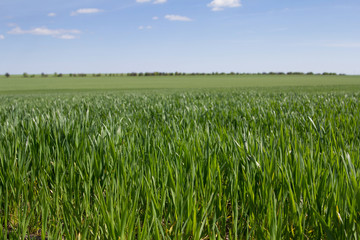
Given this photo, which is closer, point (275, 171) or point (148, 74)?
point (275, 171)

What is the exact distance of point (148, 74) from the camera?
292 feet

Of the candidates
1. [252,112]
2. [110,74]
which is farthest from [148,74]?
[252,112]

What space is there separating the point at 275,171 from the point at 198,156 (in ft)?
1.71

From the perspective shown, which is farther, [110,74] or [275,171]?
[110,74]

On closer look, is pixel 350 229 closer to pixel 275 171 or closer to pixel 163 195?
pixel 275 171

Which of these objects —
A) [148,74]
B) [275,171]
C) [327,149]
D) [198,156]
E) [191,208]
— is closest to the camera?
[191,208]

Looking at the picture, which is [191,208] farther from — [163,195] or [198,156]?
[198,156]

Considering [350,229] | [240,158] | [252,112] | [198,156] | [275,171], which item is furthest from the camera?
[252,112]

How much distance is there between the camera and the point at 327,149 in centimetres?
226

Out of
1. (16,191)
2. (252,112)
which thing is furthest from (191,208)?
(252,112)

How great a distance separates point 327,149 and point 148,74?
88.5m

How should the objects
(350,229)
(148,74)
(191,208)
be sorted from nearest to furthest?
(350,229) → (191,208) → (148,74)

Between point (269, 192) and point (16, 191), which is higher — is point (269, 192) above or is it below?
above

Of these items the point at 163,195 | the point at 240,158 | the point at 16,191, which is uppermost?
the point at 240,158
